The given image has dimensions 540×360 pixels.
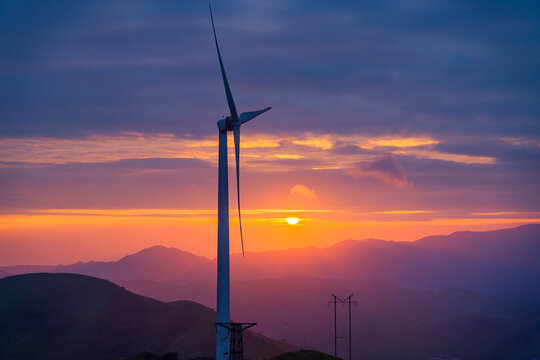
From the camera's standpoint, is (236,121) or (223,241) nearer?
(223,241)

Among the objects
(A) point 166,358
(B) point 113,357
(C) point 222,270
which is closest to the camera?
(C) point 222,270

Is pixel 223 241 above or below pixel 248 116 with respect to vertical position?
below

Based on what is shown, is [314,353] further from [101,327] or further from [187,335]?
[101,327]

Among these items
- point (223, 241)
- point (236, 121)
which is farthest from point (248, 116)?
point (223, 241)

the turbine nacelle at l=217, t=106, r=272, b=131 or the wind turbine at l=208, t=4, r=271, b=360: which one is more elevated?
the turbine nacelle at l=217, t=106, r=272, b=131

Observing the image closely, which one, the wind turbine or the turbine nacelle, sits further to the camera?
the turbine nacelle

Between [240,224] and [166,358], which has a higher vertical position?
[240,224]

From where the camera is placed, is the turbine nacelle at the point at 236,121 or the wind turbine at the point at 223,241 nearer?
the wind turbine at the point at 223,241

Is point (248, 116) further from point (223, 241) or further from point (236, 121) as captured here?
point (223, 241)

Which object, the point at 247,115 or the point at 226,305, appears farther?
the point at 247,115

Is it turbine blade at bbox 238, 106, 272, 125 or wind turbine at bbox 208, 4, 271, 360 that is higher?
turbine blade at bbox 238, 106, 272, 125

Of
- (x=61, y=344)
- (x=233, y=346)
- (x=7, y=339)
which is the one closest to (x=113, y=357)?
(x=61, y=344)
